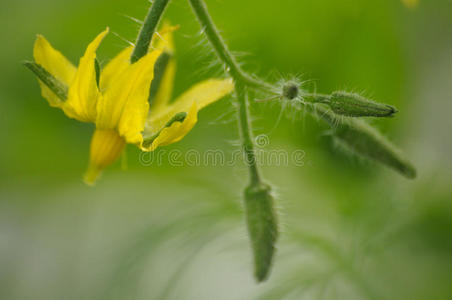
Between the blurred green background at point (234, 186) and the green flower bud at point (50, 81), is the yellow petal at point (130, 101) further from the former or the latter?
the blurred green background at point (234, 186)

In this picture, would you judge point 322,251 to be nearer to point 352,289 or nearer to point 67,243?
point 352,289

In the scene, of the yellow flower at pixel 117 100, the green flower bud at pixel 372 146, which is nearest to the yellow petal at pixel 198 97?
the yellow flower at pixel 117 100

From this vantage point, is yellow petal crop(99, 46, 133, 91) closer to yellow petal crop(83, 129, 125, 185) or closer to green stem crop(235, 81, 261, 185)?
yellow petal crop(83, 129, 125, 185)

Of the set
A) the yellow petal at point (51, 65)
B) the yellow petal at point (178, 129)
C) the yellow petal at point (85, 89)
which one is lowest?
the yellow petal at point (178, 129)

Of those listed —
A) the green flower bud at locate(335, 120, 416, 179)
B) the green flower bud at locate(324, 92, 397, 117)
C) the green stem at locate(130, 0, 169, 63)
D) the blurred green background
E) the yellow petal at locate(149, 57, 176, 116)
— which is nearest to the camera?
the green flower bud at locate(324, 92, 397, 117)

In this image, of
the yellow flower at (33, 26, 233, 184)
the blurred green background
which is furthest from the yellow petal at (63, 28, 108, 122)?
the blurred green background

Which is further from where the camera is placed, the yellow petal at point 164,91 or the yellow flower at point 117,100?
the yellow petal at point 164,91

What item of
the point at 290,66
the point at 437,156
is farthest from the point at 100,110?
the point at 437,156
